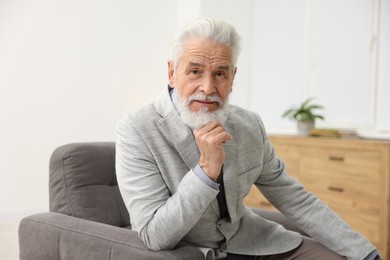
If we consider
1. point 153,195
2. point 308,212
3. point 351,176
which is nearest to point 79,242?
point 153,195

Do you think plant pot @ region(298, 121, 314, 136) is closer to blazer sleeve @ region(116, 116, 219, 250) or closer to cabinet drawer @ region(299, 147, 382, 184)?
cabinet drawer @ region(299, 147, 382, 184)

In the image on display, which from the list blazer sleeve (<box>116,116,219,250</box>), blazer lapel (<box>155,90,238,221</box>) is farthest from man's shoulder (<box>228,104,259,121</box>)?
blazer sleeve (<box>116,116,219,250</box>)

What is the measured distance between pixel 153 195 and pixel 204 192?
17 centimetres

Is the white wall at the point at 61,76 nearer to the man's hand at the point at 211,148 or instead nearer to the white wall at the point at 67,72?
the white wall at the point at 67,72

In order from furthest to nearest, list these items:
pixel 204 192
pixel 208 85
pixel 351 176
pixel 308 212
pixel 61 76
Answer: pixel 61 76 → pixel 351 176 → pixel 308 212 → pixel 208 85 → pixel 204 192

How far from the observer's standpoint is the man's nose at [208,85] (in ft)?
4.55

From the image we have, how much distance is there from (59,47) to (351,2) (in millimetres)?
2660

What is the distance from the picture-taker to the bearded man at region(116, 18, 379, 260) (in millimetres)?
1295

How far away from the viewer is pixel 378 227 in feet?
9.95

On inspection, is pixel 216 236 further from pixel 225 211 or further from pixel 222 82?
pixel 222 82

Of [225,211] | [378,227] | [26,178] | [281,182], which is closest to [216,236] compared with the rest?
[225,211]

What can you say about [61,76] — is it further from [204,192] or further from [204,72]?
[204,192]

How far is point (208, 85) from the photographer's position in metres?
1.38

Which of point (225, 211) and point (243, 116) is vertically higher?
point (243, 116)
